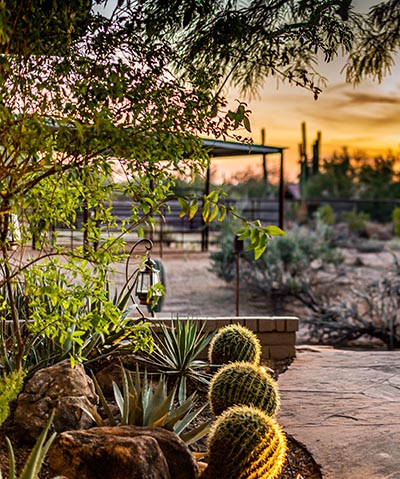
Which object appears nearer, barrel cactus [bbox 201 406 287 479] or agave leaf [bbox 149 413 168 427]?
barrel cactus [bbox 201 406 287 479]

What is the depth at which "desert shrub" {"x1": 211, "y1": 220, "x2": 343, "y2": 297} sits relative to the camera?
12.7m

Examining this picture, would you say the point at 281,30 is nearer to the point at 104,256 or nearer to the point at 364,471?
the point at 104,256

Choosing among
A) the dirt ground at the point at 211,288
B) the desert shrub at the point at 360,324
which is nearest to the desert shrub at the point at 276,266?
the dirt ground at the point at 211,288

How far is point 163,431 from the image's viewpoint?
3361mm

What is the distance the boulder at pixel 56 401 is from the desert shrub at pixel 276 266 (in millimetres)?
8495

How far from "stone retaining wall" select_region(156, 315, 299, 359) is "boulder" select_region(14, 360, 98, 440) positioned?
212cm

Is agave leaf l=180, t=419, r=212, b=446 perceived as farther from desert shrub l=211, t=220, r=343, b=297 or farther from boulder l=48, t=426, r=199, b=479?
desert shrub l=211, t=220, r=343, b=297

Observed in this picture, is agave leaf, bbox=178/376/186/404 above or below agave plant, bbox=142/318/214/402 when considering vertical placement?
below

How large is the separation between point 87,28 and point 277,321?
3202 millimetres

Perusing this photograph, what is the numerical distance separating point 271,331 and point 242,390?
1.98m

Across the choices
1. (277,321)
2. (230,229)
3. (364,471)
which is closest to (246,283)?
(230,229)

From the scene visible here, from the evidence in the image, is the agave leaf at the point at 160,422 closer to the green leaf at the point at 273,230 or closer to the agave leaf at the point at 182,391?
the agave leaf at the point at 182,391

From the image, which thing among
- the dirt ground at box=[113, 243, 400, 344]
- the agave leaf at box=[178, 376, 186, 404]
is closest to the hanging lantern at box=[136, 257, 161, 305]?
the agave leaf at box=[178, 376, 186, 404]

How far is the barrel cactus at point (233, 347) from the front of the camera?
5.04 m
